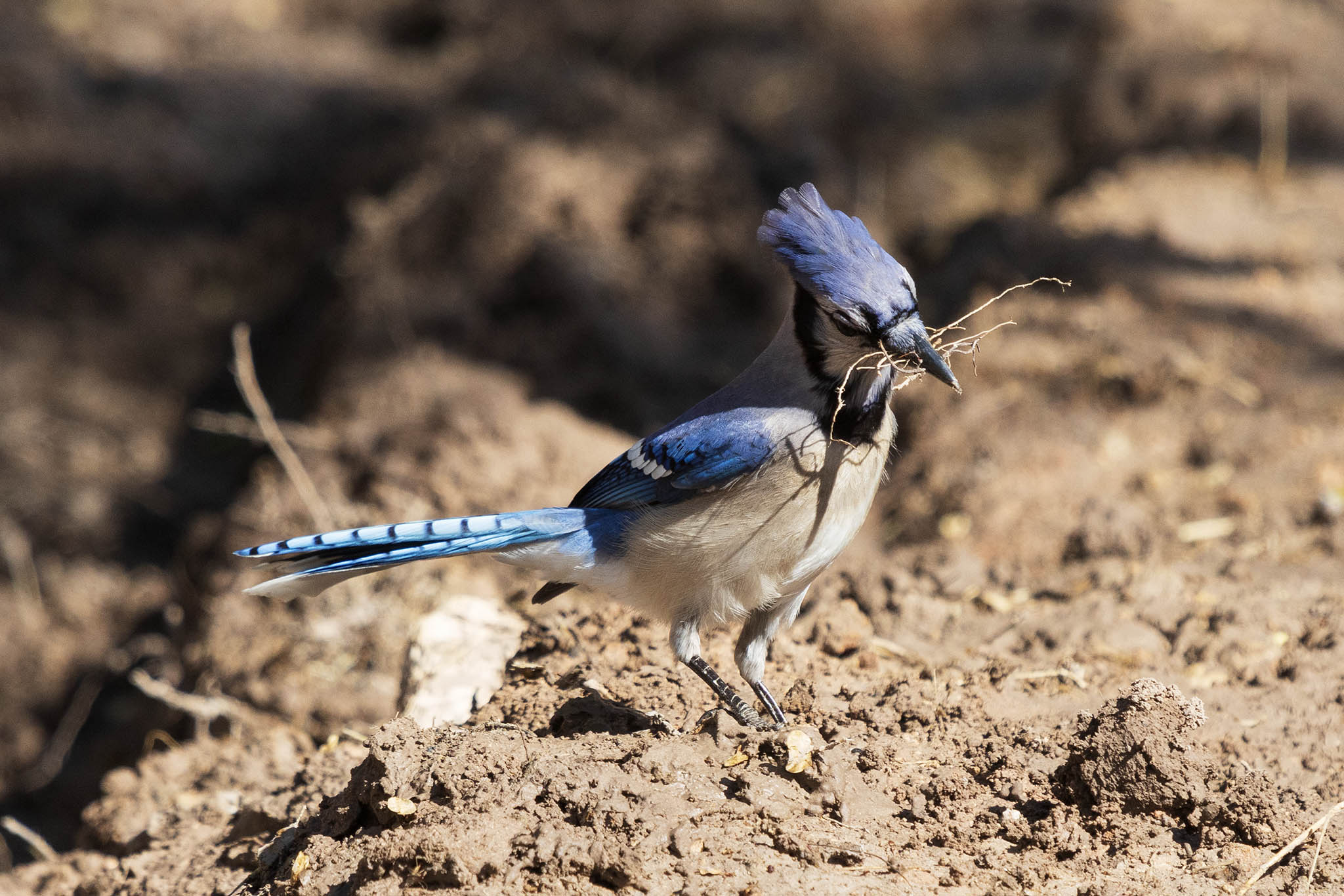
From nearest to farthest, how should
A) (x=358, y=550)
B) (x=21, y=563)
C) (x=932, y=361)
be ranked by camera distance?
(x=932, y=361)
(x=358, y=550)
(x=21, y=563)

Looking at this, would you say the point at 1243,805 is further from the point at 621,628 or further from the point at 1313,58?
the point at 1313,58

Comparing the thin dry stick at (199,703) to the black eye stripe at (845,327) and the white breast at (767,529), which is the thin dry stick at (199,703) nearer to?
the white breast at (767,529)

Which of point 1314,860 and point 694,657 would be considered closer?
point 1314,860

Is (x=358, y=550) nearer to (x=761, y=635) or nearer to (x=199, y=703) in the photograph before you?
(x=761, y=635)

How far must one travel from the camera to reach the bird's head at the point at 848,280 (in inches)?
127

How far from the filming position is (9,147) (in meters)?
8.35

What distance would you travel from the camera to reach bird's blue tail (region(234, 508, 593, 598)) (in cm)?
334

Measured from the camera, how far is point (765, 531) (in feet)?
11.4

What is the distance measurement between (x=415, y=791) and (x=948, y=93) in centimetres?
818

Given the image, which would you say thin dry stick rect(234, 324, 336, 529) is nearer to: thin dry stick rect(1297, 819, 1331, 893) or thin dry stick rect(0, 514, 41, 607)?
thin dry stick rect(0, 514, 41, 607)

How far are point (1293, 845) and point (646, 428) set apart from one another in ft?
14.6

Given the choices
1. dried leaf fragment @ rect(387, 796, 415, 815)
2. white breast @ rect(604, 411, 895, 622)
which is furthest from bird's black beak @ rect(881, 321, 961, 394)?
dried leaf fragment @ rect(387, 796, 415, 815)

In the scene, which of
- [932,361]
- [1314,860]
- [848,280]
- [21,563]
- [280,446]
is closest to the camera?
[1314,860]

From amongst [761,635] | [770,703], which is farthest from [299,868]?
[761,635]
